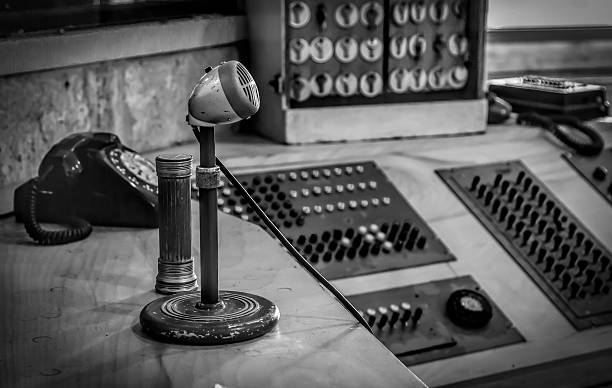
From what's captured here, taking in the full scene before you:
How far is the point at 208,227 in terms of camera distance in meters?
1.43

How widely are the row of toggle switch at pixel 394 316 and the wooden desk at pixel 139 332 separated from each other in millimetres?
645

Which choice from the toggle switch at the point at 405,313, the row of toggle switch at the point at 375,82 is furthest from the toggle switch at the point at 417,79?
the toggle switch at the point at 405,313

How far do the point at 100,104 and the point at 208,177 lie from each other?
1.32 metres

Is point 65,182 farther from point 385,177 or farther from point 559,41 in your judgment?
point 559,41

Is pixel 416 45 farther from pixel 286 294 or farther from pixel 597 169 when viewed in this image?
pixel 286 294

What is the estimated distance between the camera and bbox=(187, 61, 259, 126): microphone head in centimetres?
136

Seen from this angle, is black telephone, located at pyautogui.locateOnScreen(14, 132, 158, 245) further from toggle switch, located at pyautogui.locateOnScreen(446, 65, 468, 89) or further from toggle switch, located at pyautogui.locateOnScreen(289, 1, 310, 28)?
toggle switch, located at pyautogui.locateOnScreen(446, 65, 468, 89)

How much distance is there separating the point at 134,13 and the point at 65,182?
931 millimetres

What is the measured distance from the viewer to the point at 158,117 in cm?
288

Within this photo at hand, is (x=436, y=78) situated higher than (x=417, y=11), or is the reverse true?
(x=417, y=11)

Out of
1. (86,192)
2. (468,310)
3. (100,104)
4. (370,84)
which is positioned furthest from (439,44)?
(86,192)

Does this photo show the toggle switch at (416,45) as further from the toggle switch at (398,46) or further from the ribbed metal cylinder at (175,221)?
the ribbed metal cylinder at (175,221)

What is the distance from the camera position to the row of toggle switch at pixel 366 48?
2.98 metres

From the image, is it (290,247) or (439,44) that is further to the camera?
(439,44)
